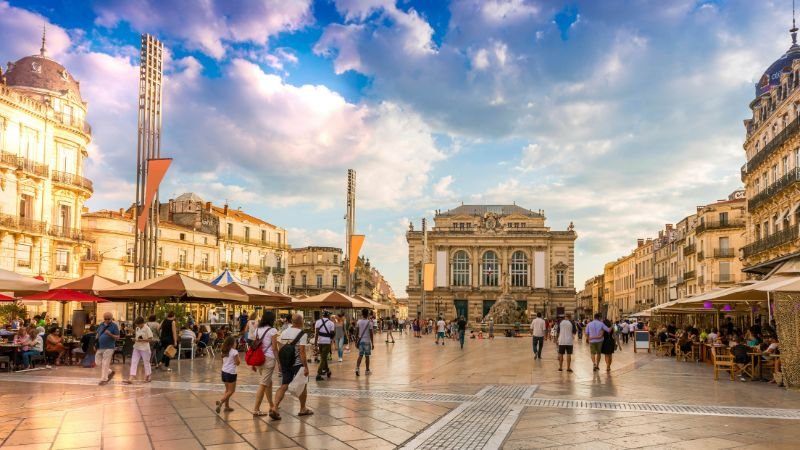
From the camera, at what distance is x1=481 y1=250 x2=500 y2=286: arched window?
288 ft

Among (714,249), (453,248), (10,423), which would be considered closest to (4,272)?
(10,423)

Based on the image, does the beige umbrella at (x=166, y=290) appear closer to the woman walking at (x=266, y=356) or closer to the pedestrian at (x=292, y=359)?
the woman walking at (x=266, y=356)

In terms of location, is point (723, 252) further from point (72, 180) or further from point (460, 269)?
point (72, 180)

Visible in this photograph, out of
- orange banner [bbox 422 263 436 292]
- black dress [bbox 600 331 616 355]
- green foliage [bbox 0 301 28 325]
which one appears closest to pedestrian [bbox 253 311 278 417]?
black dress [bbox 600 331 616 355]

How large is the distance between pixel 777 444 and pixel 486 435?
3.38 m

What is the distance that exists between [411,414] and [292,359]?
77.5 inches

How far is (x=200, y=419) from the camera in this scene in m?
9.34

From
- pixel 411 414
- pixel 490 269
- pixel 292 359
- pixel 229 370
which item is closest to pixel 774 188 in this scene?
pixel 411 414

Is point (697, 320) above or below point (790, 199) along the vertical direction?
below

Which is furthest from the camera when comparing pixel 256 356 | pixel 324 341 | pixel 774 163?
Answer: pixel 774 163

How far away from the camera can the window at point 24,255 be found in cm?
3378

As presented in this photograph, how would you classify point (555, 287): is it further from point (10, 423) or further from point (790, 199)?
point (10, 423)

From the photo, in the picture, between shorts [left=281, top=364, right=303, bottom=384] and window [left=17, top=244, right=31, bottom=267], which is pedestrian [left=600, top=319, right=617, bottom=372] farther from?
window [left=17, top=244, right=31, bottom=267]

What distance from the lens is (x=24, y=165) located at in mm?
33812
